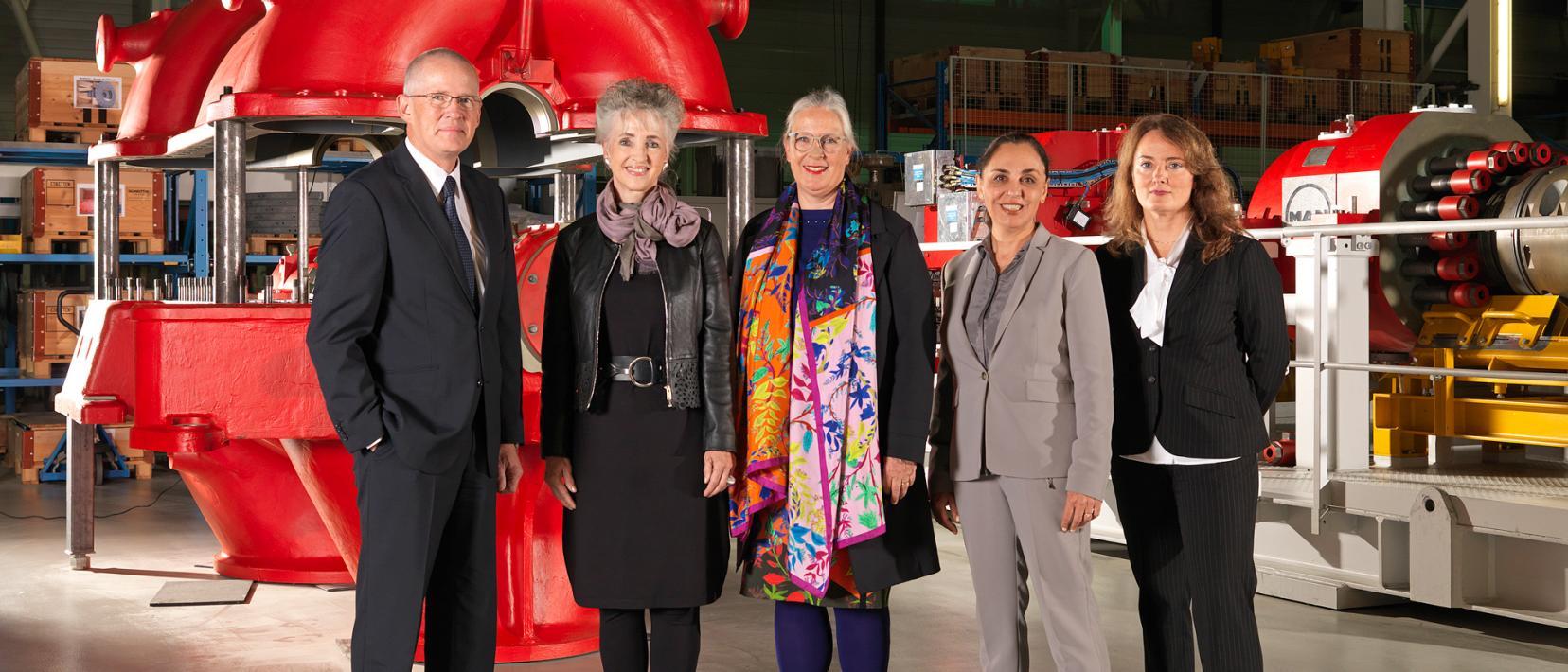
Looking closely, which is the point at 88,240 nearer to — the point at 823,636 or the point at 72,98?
the point at 72,98

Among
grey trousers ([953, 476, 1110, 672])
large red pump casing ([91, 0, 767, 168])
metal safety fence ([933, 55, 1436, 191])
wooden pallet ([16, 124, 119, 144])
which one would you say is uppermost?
metal safety fence ([933, 55, 1436, 191])

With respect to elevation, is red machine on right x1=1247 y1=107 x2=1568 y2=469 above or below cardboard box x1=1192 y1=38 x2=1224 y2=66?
below

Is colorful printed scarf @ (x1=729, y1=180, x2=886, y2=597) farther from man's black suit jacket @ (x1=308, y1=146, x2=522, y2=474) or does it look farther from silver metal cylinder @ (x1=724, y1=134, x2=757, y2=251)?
silver metal cylinder @ (x1=724, y1=134, x2=757, y2=251)

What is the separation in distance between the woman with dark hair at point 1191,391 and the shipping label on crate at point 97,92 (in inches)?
377

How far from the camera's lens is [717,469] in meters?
3.07

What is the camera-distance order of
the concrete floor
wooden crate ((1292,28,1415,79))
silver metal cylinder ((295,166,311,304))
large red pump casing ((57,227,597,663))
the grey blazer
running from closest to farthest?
the grey blazer
large red pump casing ((57,227,597,663))
the concrete floor
silver metal cylinder ((295,166,311,304))
wooden crate ((1292,28,1415,79))

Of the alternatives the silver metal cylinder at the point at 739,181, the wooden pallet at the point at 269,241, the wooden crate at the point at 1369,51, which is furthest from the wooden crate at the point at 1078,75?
the silver metal cylinder at the point at 739,181

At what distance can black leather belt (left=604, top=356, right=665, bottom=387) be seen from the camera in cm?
306

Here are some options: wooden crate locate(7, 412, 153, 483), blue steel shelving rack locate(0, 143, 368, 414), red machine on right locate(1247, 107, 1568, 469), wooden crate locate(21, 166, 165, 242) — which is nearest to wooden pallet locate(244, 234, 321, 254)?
blue steel shelving rack locate(0, 143, 368, 414)

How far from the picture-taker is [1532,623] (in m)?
5.25

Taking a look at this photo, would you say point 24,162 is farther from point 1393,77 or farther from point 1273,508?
point 1393,77

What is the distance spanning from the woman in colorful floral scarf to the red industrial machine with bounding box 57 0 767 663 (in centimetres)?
147

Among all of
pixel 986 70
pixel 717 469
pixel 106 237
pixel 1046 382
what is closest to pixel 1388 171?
pixel 1046 382

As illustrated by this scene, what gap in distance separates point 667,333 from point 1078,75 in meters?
12.1
